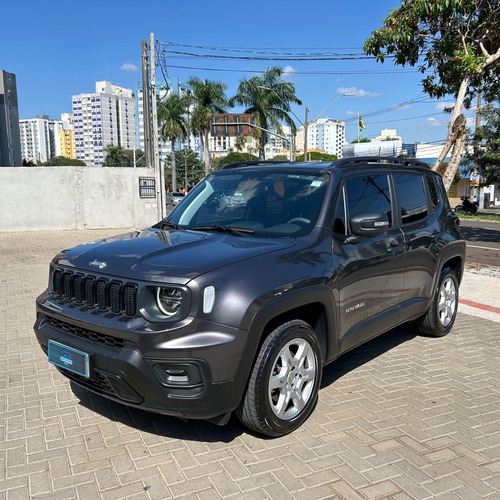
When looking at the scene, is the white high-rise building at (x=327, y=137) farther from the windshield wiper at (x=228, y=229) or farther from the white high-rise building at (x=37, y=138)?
the windshield wiper at (x=228, y=229)

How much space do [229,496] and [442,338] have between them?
11.9 feet

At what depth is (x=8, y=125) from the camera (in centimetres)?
5975

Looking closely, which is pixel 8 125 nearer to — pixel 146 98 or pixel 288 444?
pixel 146 98

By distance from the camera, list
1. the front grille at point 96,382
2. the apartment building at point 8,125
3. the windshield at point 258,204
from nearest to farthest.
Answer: the front grille at point 96,382 → the windshield at point 258,204 → the apartment building at point 8,125

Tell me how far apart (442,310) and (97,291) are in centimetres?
393

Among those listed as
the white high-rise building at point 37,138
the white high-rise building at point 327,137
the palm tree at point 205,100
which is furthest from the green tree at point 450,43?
the white high-rise building at point 37,138

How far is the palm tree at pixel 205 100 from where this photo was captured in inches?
1550

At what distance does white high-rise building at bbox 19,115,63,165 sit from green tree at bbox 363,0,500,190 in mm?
134678

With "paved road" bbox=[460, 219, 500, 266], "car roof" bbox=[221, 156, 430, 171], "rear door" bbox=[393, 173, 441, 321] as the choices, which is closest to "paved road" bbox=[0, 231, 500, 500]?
"rear door" bbox=[393, 173, 441, 321]

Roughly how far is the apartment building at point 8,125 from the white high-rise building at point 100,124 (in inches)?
2099

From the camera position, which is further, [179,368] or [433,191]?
[433,191]

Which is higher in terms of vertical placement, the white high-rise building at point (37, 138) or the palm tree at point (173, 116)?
the white high-rise building at point (37, 138)

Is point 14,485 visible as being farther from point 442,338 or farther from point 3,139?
point 3,139

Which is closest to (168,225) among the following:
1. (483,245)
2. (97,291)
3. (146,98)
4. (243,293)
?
(97,291)
